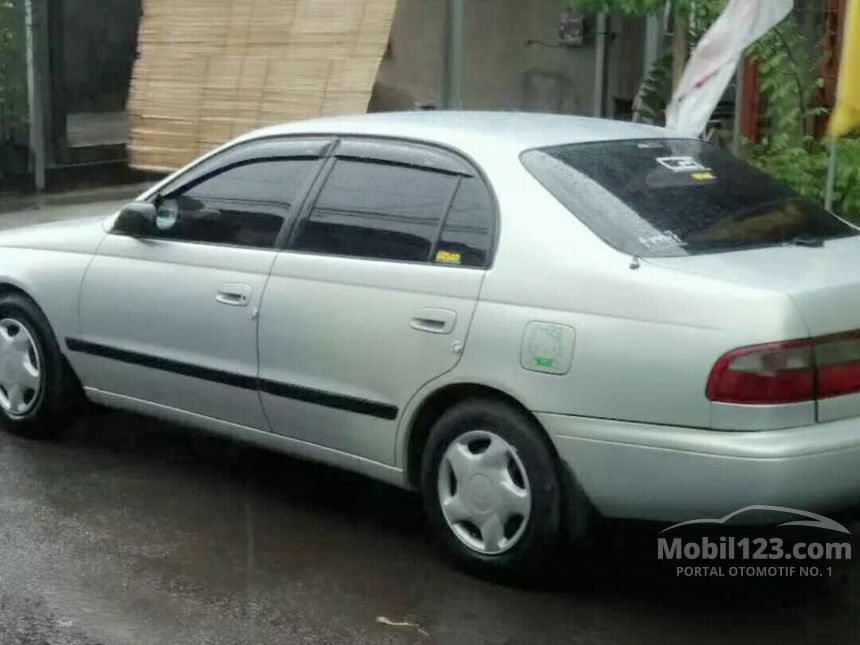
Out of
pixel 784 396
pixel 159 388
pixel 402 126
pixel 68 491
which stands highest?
pixel 402 126

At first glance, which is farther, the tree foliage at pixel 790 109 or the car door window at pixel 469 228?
the tree foliage at pixel 790 109

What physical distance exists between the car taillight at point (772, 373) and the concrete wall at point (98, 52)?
1140cm

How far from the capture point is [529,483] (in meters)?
4.84

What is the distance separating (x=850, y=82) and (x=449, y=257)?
2.22m

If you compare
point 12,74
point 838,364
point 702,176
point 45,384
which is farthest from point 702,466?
point 12,74

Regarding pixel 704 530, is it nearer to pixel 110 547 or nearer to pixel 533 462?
pixel 533 462

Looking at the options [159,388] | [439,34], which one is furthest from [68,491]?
[439,34]

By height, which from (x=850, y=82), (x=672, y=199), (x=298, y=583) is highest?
(x=850, y=82)

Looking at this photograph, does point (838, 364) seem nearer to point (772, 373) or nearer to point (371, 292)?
point (772, 373)

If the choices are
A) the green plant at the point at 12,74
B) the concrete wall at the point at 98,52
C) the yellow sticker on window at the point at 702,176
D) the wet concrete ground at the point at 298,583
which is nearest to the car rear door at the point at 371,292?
the wet concrete ground at the point at 298,583

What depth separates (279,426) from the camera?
571 centimetres

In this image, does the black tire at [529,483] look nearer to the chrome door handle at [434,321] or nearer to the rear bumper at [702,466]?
the rear bumper at [702,466]

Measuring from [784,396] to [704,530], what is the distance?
913 mm

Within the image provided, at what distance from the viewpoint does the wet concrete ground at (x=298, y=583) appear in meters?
4.68
